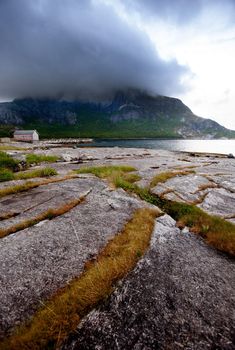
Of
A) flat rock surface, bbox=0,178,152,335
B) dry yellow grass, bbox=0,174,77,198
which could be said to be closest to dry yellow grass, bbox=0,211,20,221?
flat rock surface, bbox=0,178,152,335

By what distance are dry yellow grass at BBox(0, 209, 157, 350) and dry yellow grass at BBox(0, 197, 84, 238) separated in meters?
3.27

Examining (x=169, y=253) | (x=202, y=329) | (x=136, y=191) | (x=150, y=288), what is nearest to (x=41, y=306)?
(x=150, y=288)

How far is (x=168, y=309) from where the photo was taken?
15.4 feet

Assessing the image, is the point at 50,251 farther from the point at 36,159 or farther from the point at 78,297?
the point at 36,159

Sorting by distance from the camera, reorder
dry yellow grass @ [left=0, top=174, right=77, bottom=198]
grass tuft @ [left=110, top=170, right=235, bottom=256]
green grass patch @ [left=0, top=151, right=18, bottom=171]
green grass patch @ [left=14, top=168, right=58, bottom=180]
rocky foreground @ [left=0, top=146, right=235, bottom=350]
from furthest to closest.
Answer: green grass patch @ [left=0, top=151, right=18, bottom=171]
green grass patch @ [left=14, top=168, right=58, bottom=180]
dry yellow grass @ [left=0, top=174, right=77, bottom=198]
grass tuft @ [left=110, top=170, right=235, bottom=256]
rocky foreground @ [left=0, top=146, right=235, bottom=350]

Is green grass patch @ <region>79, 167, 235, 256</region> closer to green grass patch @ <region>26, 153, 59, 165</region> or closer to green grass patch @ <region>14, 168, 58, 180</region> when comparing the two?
green grass patch @ <region>14, 168, 58, 180</region>

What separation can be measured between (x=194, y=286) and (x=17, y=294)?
4.43 m

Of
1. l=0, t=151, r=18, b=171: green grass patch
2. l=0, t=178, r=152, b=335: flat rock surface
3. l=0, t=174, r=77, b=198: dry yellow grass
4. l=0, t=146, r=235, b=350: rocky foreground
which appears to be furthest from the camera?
l=0, t=151, r=18, b=171: green grass patch

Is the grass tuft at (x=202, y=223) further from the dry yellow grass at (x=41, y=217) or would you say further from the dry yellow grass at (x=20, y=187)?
the dry yellow grass at (x=20, y=187)

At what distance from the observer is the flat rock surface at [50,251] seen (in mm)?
4957

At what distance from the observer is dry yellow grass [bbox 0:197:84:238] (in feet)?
25.7

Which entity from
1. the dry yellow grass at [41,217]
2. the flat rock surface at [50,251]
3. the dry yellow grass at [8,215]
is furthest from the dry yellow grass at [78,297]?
the dry yellow grass at [8,215]

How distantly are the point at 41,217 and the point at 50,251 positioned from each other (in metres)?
2.57

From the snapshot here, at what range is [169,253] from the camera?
6.79 m
